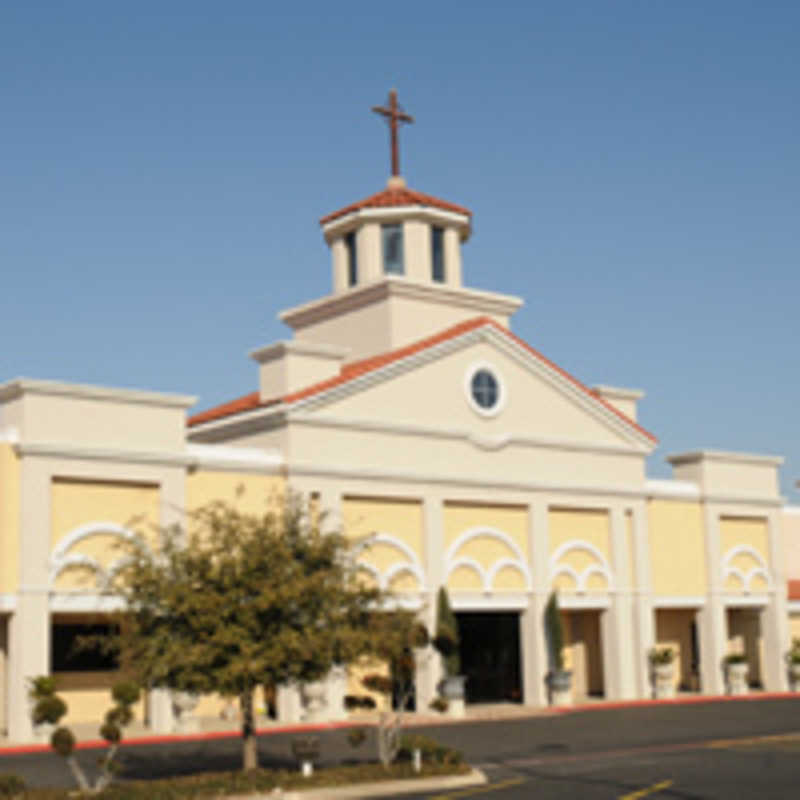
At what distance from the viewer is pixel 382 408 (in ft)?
123

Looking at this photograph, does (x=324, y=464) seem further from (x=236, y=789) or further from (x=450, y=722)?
(x=236, y=789)

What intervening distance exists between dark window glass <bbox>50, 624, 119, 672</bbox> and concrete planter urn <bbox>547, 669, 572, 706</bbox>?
Result: 13.4m

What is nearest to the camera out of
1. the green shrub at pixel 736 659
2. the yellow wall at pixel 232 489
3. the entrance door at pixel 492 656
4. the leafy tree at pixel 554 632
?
the yellow wall at pixel 232 489

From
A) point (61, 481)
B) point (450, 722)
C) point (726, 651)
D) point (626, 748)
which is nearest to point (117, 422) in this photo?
point (61, 481)

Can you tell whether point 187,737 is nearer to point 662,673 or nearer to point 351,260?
point 662,673

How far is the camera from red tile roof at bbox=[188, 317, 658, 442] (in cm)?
3634

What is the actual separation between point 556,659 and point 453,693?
4.51m

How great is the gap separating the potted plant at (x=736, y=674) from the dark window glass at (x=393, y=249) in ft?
56.9

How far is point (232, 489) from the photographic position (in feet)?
112

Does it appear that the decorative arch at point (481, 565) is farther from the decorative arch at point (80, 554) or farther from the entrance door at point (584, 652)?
the decorative arch at point (80, 554)

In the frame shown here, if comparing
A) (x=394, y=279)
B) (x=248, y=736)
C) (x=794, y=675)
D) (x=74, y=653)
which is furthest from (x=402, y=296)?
(x=248, y=736)

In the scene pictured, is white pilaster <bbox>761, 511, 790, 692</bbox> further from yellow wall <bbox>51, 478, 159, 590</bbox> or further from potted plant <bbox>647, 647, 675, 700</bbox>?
yellow wall <bbox>51, 478, 159, 590</bbox>

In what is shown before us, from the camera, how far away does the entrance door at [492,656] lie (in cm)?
4041

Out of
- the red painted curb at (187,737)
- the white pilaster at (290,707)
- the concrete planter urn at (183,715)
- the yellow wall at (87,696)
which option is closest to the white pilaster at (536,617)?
the red painted curb at (187,737)
